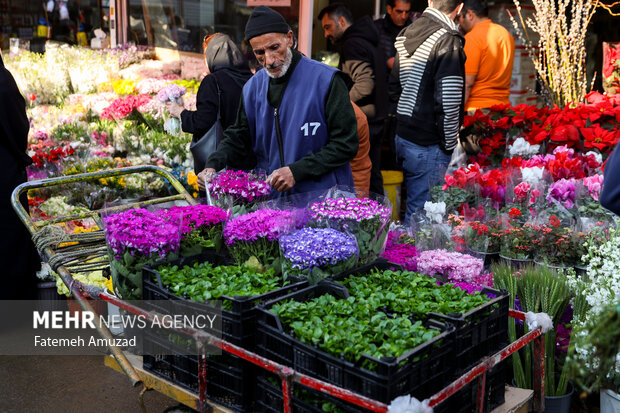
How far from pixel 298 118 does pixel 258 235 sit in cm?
91

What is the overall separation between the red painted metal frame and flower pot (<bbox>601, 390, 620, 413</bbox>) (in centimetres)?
46

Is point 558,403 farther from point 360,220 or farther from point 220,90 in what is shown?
point 220,90

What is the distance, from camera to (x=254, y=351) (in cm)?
212

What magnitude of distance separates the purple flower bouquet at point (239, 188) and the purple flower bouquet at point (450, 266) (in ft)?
2.55

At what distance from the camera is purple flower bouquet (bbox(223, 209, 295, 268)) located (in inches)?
100

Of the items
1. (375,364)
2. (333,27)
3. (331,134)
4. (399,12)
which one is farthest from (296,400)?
(399,12)

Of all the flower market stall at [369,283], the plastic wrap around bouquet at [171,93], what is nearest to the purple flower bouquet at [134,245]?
the flower market stall at [369,283]

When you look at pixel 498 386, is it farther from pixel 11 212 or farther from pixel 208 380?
pixel 11 212

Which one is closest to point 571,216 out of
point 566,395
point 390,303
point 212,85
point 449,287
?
point 566,395

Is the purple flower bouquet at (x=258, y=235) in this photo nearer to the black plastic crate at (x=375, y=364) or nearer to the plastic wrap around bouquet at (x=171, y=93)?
the black plastic crate at (x=375, y=364)

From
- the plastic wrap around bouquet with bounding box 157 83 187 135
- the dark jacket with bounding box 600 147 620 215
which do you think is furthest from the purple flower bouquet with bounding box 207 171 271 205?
the plastic wrap around bouquet with bounding box 157 83 187 135

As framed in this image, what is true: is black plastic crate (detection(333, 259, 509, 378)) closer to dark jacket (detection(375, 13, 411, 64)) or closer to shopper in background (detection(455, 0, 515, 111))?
shopper in background (detection(455, 0, 515, 111))

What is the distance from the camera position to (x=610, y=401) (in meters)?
2.62

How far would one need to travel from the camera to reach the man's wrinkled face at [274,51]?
10.2ft
